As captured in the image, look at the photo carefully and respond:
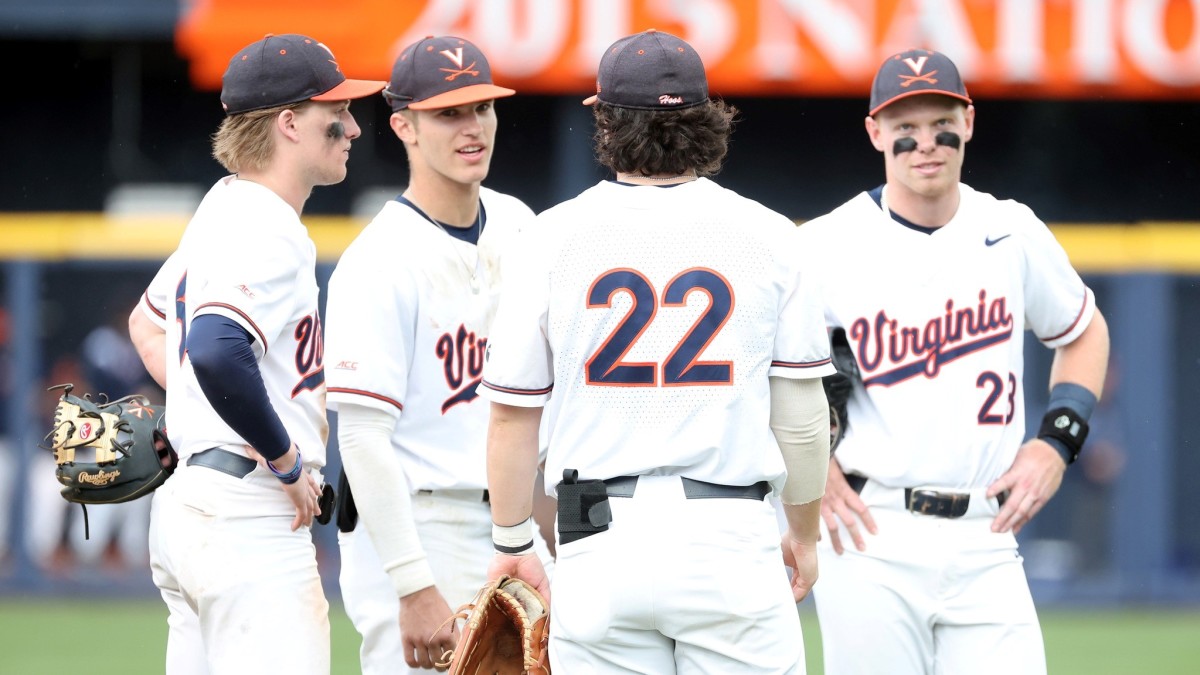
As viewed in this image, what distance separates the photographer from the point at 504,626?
366 cm

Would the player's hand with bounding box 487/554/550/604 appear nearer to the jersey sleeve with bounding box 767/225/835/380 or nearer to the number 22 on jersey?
the number 22 on jersey

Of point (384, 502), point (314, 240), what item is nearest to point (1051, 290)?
point (384, 502)

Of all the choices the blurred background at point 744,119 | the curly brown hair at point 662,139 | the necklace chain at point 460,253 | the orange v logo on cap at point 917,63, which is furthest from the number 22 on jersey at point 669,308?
the blurred background at point 744,119

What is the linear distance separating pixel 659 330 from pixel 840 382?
1.19m

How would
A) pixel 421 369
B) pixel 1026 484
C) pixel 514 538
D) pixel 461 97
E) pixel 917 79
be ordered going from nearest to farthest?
1. pixel 514 538
2. pixel 421 369
3. pixel 461 97
4. pixel 1026 484
5. pixel 917 79

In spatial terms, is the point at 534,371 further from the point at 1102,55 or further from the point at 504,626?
the point at 1102,55

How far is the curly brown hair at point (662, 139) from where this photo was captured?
3381 mm

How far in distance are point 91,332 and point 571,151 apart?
379 cm

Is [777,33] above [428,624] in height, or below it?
above

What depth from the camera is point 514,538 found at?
3.56 m

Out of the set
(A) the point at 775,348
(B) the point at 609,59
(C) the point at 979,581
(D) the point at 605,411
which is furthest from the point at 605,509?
(C) the point at 979,581

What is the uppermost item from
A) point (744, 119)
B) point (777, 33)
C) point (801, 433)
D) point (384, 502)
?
point (777, 33)

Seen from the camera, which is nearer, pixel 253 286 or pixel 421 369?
pixel 253 286

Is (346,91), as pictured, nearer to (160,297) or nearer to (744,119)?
(160,297)
